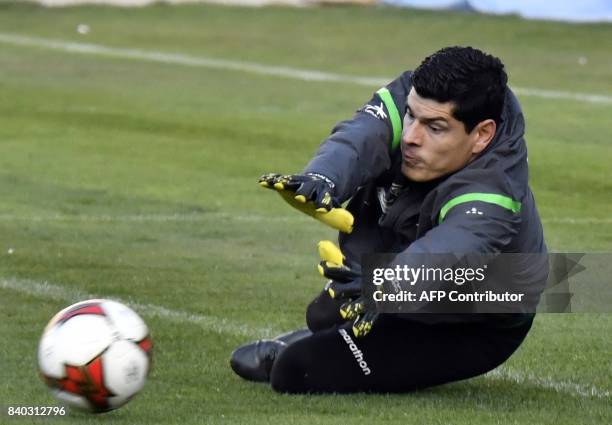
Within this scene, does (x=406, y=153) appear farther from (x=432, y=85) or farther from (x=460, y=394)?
(x=460, y=394)

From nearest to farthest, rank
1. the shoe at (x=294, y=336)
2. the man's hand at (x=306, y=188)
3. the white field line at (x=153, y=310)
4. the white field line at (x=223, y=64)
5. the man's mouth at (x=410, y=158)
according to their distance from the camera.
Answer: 1. the man's hand at (x=306, y=188)
2. the man's mouth at (x=410, y=158)
3. the shoe at (x=294, y=336)
4. the white field line at (x=153, y=310)
5. the white field line at (x=223, y=64)

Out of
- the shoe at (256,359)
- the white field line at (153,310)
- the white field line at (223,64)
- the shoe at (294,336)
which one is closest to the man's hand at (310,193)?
the shoe at (256,359)

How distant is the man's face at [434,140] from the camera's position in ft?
21.3

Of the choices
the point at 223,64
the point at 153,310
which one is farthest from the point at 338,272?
the point at 223,64

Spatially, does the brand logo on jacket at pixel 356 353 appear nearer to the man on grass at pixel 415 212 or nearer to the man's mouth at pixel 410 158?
the man on grass at pixel 415 212

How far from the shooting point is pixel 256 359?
725 centimetres

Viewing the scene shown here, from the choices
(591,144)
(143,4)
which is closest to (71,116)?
(591,144)

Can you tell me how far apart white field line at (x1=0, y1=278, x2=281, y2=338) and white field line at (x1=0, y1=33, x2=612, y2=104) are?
13217 millimetres

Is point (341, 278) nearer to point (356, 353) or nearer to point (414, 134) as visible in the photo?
point (414, 134)

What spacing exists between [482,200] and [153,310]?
316 cm

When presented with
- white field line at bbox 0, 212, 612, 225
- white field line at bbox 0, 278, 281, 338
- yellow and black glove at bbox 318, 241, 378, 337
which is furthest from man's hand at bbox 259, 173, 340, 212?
white field line at bbox 0, 212, 612, 225

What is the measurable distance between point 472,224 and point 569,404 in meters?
1.12

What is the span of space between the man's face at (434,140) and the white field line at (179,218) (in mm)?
6354

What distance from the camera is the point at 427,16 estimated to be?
31797 millimetres
